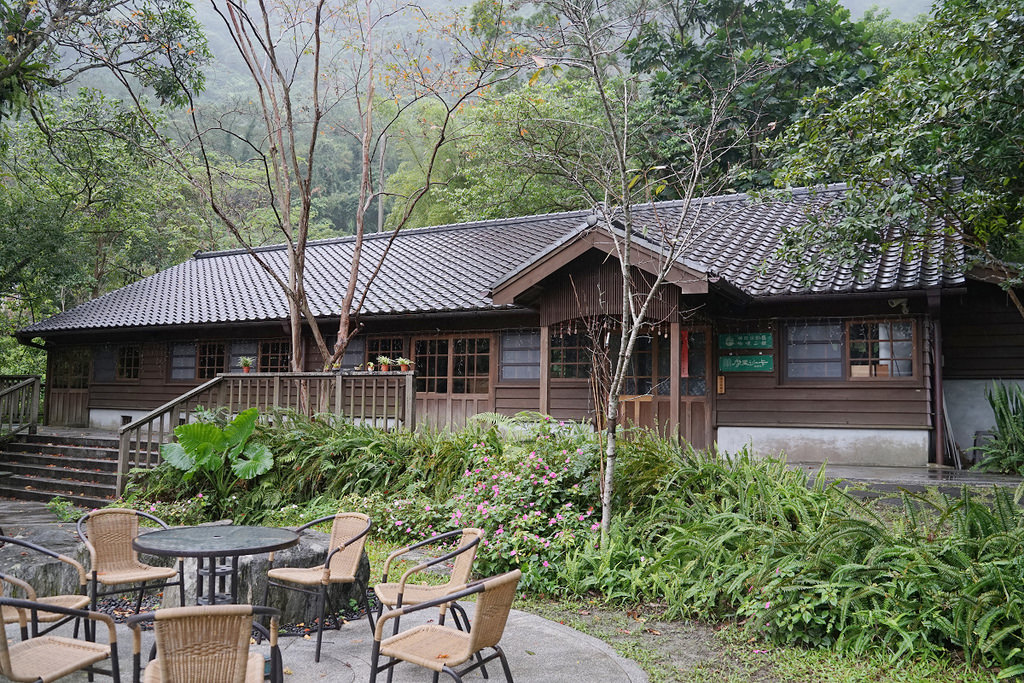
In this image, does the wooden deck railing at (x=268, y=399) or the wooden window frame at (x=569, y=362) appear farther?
the wooden window frame at (x=569, y=362)

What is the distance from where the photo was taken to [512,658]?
4777 mm

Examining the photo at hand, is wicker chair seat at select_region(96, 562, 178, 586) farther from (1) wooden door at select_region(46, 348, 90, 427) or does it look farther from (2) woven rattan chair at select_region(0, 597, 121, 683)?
(1) wooden door at select_region(46, 348, 90, 427)

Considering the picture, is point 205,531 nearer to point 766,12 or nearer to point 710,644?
point 710,644

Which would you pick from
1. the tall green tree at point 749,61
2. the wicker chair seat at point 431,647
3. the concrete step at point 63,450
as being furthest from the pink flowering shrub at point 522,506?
the tall green tree at point 749,61

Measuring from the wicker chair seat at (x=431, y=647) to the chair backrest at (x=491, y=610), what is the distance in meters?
0.09

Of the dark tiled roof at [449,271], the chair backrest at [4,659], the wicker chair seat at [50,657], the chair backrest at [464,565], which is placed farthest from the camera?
the dark tiled roof at [449,271]

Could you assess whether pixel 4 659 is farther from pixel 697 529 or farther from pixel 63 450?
pixel 63 450

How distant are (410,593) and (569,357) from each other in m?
8.87

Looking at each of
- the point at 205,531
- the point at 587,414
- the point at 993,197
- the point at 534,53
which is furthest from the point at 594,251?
the point at 205,531

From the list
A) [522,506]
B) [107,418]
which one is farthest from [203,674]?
[107,418]

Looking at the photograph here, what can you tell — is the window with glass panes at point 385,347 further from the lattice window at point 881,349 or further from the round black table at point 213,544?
the round black table at point 213,544

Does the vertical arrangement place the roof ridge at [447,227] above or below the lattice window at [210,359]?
above

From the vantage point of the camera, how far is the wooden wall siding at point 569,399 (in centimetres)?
1333

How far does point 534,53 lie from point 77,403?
1679 cm
